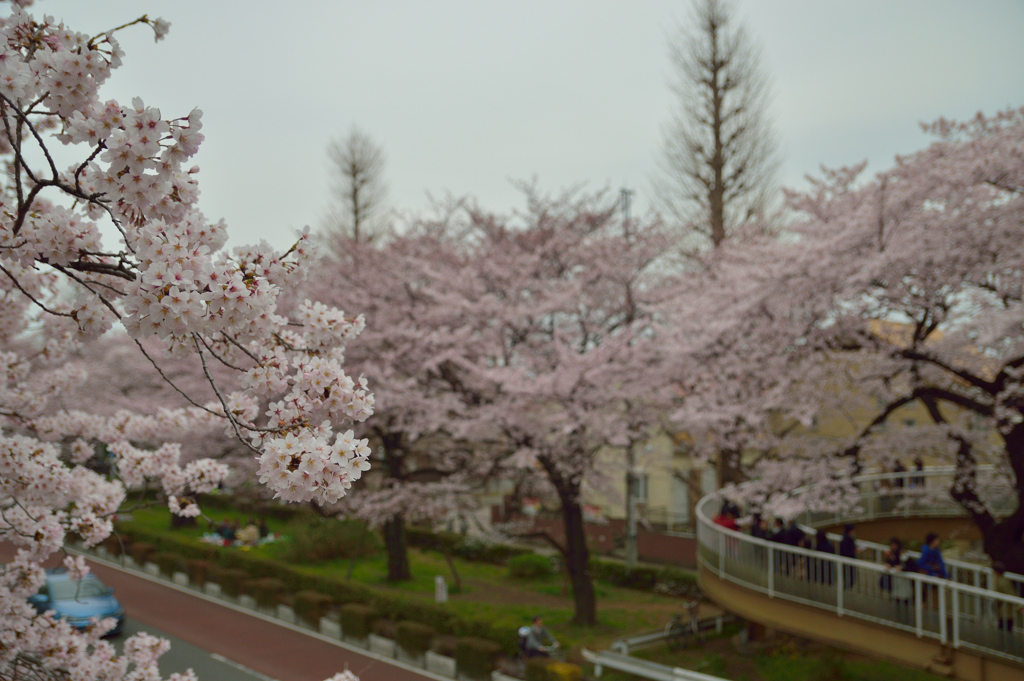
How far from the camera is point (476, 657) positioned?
12297 millimetres

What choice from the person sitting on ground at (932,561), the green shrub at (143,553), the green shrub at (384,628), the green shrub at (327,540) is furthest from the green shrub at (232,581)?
the person sitting on ground at (932,561)

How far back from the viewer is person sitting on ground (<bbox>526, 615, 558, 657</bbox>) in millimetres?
12148

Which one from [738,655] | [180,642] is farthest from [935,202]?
[180,642]

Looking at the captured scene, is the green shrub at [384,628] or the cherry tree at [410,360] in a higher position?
the cherry tree at [410,360]

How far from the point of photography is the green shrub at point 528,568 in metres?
21.2

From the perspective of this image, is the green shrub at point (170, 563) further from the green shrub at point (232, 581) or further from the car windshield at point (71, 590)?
the car windshield at point (71, 590)

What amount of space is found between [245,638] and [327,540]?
24.9ft

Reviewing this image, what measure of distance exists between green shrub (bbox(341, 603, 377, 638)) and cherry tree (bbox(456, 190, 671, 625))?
4.13 metres

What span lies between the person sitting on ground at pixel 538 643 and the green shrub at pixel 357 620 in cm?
369

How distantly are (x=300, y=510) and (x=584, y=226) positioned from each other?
56.1 feet

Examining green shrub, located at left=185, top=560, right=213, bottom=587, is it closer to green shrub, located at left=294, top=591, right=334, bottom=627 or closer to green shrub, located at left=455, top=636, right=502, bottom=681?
green shrub, located at left=294, top=591, right=334, bottom=627

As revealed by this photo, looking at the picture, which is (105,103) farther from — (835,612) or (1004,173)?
(1004,173)

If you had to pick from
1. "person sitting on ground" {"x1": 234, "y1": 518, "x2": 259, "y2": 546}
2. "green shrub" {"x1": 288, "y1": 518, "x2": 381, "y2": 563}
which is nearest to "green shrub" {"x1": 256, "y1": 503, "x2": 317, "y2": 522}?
"person sitting on ground" {"x1": 234, "y1": 518, "x2": 259, "y2": 546}

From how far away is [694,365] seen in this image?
47.9 ft
